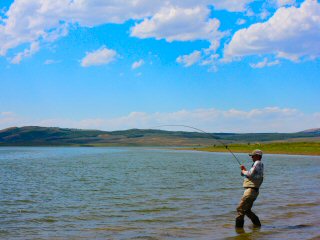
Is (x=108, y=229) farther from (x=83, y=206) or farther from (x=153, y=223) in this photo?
(x=83, y=206)

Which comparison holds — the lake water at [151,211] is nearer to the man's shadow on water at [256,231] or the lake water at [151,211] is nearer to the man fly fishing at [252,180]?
the man's shadow on water at [256,231]

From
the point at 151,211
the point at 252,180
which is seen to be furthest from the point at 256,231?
the point at 151,211

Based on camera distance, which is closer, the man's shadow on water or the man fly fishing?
the man's shadow on water

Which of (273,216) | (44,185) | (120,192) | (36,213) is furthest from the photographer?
(44,185)

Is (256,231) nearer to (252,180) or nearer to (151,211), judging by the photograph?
(252,180)

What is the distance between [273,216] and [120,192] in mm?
10140


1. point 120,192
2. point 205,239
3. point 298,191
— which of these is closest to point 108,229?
point 205,239

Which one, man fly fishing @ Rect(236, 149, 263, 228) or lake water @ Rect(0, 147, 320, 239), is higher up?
man fly fishing @ Rect(236, 149, 263, 228)

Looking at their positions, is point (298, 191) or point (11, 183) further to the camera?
point (11, 183)

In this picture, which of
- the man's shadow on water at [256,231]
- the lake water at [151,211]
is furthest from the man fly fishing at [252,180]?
the lake water at [151,211]

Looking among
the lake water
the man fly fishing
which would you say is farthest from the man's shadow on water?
the man fly fishing

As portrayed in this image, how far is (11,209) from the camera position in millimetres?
18438

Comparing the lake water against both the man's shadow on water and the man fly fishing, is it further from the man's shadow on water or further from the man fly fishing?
the man fly fishing

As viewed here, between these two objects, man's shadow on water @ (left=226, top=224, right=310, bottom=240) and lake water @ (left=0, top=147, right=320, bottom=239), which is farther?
lake water @ (left=0, top=147, right=320, bottom=239)
